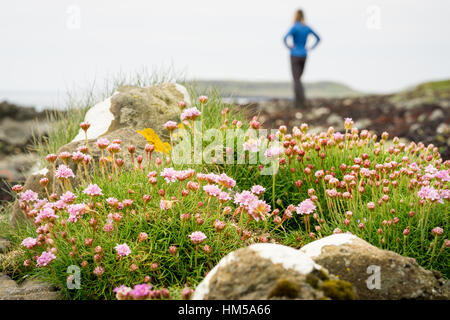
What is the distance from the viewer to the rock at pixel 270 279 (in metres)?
2.48

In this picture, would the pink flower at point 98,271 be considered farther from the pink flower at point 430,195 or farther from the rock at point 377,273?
the pink flower at point 430,195

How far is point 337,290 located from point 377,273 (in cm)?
65

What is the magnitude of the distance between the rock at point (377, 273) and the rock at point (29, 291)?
2.29m

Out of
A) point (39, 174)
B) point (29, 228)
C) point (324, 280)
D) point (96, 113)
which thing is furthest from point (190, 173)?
point (96, 113)

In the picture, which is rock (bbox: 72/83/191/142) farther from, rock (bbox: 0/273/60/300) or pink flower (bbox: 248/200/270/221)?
pink flower (bbox: 248/200/270/221)

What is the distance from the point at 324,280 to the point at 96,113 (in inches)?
190

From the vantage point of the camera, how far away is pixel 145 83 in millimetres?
7441

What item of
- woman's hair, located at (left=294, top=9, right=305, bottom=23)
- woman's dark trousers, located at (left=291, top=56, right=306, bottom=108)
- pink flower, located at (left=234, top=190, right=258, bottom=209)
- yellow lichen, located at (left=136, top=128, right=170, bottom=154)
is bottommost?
pink flower, located at (left=234, top=190, right=258, bottom=209)

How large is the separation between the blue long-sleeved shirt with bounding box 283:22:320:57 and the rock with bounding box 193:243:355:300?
1285 cm

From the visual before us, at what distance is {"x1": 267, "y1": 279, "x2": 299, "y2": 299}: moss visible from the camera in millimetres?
2447

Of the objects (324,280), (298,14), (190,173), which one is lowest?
(324,280)

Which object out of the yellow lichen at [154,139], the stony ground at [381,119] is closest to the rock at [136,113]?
the yellow lichen at [154,139]

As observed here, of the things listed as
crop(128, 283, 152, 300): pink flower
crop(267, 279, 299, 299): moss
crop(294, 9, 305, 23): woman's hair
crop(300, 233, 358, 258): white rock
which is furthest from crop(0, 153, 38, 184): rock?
crop(294, 9, 305, 23): woman's hair

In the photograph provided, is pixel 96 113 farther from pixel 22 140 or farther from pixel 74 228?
pixel 22 140
